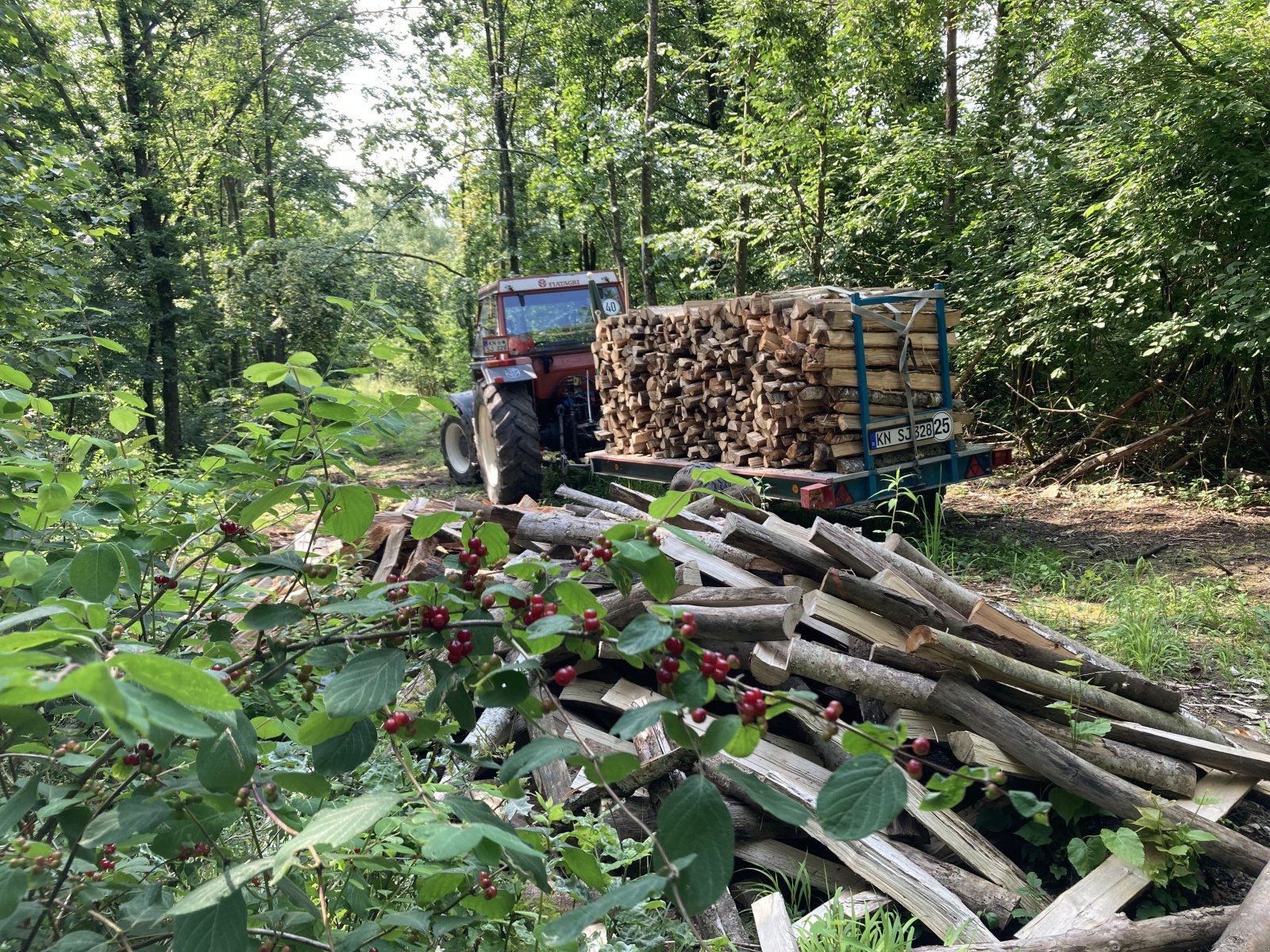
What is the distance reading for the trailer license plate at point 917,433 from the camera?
6.21 metres

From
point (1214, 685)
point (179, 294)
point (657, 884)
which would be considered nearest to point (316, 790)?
point (657, 884)

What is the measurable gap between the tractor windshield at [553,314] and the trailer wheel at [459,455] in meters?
1.87

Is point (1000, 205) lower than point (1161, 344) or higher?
higher

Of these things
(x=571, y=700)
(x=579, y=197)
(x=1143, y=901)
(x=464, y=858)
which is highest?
(x=579, y=197)

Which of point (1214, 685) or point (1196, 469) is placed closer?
point (1214, 685)

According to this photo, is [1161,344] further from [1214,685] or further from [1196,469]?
[1214,685]

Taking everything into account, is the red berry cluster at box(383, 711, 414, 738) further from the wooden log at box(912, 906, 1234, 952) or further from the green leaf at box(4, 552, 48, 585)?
the wooden log at box(912, 906, 1234, 952)

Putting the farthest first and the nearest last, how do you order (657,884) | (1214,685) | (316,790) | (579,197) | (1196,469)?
(579,197), (1196,469), (1214,685), (316,790), (657,884)

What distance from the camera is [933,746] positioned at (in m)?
2.99

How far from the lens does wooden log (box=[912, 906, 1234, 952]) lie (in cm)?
219

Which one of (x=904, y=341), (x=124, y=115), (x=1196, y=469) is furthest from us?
(x=124, y=115)

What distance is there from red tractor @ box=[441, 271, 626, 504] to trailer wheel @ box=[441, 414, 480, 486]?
0.56 meters

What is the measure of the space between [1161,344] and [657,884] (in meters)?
8.47

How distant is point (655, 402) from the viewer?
808 centimetres
